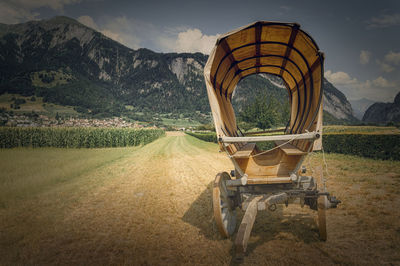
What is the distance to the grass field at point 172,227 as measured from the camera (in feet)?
10.8

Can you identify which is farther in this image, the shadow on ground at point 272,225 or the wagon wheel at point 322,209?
the shadow on ground at point 272,225

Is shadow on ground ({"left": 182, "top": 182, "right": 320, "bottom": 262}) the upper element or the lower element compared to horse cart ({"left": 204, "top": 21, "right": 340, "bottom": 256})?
lower

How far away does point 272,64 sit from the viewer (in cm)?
570

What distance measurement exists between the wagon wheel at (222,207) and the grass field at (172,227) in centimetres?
38

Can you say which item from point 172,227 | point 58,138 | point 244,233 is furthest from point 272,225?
point 58,138

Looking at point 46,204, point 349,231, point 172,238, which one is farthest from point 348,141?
point 46,204

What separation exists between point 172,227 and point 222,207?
6.00ft

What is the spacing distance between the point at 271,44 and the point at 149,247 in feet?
16.8

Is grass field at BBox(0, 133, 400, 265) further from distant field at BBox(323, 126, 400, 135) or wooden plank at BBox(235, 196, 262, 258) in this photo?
distant field at BBox(323, 126, 400, 135)

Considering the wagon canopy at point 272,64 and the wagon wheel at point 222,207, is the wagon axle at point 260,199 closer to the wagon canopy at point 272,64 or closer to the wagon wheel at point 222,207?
the wagon wheel at point 222,207

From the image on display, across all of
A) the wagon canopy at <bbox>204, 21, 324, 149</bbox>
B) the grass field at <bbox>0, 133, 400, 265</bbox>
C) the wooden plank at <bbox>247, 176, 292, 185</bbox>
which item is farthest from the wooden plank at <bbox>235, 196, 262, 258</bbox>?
the wagon canopy at <bbox>204, 21, 324, 149</bbox>

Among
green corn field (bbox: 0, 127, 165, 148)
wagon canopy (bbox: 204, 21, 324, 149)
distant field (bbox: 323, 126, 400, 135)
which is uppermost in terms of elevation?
wagon canopy (bbox: 204, 21, 324, 149)

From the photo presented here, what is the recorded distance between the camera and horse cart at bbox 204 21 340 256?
3184 millimetres

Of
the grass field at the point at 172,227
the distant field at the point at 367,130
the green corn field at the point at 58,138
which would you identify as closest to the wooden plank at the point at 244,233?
the grass field at the point at 172,227
